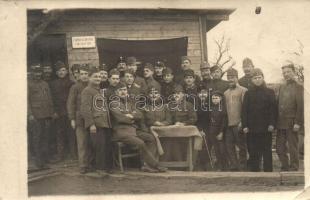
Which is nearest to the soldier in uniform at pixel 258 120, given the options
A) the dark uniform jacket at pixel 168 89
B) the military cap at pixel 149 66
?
the dark uniform jacket at pixel 168 89

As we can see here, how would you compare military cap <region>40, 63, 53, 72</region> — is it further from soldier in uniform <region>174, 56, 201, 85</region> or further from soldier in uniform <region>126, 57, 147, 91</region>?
soldier in uniform <region>174, 56, 201, 85</region>

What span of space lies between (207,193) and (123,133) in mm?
Answer: 472

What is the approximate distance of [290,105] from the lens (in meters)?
2.45

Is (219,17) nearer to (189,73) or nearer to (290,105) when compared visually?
(189,73)

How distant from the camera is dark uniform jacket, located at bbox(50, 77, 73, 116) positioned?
2359mm

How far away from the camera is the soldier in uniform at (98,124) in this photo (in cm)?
235

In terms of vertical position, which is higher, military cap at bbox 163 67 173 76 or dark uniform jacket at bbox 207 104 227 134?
military cap at bbox 163 67 173 76

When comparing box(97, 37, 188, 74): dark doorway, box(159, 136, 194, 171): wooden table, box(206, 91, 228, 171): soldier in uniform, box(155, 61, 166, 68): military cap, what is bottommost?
box(159, 136, 194, 171): wooden table

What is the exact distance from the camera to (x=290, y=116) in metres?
2.45

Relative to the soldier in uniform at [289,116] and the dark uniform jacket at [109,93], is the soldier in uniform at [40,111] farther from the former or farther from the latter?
the soldier in uniform at [289,116]

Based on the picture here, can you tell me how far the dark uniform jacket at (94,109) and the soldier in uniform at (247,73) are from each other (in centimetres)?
65

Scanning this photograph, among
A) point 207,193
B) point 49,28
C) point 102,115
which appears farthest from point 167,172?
point 49,28

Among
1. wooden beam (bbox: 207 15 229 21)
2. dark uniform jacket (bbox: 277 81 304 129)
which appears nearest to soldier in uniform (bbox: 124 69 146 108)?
wooden beam (bbox: 207 15 229 21)

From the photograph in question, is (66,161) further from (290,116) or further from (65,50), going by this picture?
(290,116)
